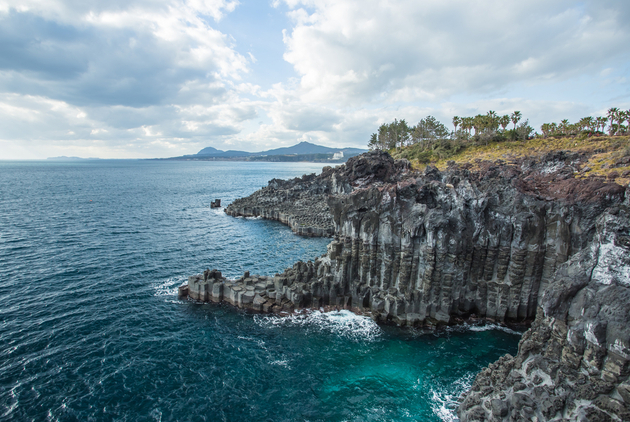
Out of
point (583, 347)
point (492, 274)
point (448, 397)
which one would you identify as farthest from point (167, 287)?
point (583, 347)

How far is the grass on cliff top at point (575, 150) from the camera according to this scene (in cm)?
5525

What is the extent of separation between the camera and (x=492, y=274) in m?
33.7

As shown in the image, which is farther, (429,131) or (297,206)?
(429,131)

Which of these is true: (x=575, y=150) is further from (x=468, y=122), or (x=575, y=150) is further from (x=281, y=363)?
(x=281, y=363)

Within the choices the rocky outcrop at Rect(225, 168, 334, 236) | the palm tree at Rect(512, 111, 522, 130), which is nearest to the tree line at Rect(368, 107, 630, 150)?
the palm tree at Rect(512, 111, 522, 130)

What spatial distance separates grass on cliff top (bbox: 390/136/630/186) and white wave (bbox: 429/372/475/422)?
130 ft

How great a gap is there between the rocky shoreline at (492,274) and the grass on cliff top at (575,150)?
2355 cm

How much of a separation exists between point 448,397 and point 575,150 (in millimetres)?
89962

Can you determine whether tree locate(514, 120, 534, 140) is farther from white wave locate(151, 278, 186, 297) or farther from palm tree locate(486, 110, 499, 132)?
white wave locate(151, 278, 186, 297)

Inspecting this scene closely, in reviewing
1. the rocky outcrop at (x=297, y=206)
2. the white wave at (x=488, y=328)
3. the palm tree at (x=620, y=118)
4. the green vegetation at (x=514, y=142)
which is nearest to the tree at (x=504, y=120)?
the green vegetation at (x=514, y=142)

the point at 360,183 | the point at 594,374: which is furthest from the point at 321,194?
the point at 594,374

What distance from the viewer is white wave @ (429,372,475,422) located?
73.4ft

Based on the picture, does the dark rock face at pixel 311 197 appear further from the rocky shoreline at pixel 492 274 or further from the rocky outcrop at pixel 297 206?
the rocky shoreline at pixel 492 274

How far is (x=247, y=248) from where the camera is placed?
62.4 metres
